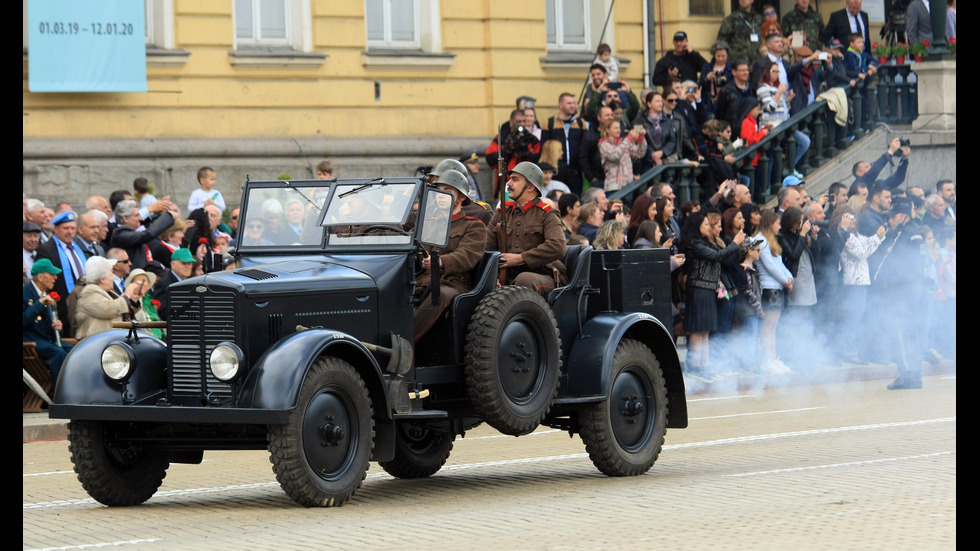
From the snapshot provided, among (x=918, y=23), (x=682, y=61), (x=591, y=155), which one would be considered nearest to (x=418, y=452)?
(x=591, y=155)

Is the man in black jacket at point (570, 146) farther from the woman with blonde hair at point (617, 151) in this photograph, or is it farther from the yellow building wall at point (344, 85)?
the yellow building wall at point (344, 85)

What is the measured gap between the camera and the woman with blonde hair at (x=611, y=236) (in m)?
16.5

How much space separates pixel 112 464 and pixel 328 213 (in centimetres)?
221

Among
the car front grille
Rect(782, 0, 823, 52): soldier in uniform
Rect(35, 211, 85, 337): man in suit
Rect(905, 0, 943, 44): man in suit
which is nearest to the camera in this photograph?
the car front grille

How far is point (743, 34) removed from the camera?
25.5 meters

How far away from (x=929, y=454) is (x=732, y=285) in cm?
712

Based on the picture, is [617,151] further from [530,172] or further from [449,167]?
[449,167]

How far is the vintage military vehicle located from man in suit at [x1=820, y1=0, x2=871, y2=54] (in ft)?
47.0

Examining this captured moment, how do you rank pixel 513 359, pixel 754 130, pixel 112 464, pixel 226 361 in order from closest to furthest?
pixel 226 361 → pixel 112 464 → pixel 513 359 → pixel 754 130

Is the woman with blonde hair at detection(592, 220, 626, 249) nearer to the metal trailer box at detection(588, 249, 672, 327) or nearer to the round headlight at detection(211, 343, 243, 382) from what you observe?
the metal trailer box at detection(588, 249, 672, 327)

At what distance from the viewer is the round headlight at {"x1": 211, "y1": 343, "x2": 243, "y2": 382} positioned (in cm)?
992

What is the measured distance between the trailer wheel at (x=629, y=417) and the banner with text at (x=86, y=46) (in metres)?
→ 10.7

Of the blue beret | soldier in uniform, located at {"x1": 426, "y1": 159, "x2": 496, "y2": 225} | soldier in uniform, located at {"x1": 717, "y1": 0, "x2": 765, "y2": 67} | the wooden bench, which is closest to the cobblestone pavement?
the wooden bench
